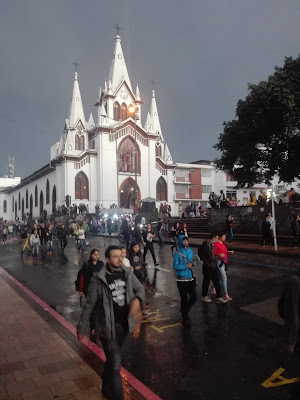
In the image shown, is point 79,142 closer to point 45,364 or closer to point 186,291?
point 186,291

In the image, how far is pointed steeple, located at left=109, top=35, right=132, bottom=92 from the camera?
50500 millimetres

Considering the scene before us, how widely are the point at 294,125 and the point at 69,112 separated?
37736 mm

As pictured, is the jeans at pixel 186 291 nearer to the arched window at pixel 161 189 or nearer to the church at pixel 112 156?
the church at pixel 112 156

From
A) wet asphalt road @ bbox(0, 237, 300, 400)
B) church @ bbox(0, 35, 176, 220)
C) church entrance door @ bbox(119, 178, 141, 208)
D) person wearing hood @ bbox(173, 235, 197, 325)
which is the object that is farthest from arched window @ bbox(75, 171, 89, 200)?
person wearing hood @ bbox(173, 235, 197, 325)

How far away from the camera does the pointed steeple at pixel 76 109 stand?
49969 mm

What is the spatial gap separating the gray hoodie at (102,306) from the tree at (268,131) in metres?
19.9

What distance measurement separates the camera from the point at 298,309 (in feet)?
10.8

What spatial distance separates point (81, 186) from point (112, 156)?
592 cm

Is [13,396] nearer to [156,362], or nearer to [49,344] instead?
[49,344]

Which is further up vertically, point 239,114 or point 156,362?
point 239,114

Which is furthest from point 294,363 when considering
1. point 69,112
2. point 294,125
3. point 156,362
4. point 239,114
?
point 69,112

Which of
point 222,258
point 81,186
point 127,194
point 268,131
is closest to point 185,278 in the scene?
point 222,258

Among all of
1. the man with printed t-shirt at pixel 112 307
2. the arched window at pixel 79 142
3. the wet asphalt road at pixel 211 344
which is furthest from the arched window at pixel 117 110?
the man with printed t-shirt at pixel 112 307

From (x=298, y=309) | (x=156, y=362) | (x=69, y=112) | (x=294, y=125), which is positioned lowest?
(x=156, y=362)
